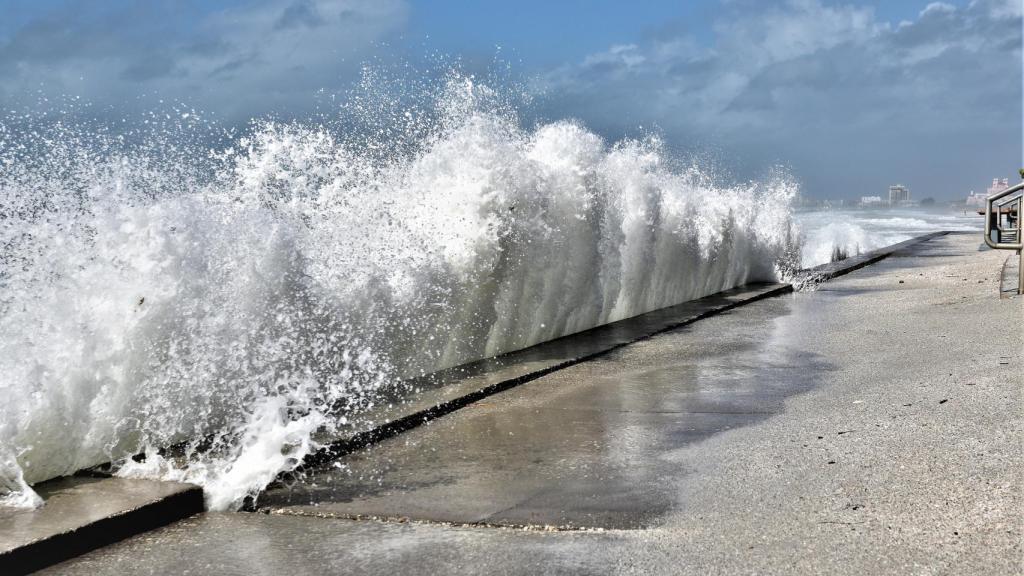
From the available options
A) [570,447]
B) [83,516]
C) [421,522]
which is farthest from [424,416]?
[83,516]

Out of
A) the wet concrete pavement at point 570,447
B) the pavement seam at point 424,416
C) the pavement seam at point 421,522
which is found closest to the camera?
the pavement seam at point 421,522

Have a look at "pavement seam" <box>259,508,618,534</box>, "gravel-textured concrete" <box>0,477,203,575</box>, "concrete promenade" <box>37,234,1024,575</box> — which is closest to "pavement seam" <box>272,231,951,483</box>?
"concrete promenade" <box>37,234,1024,575</box>

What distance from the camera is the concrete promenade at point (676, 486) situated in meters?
3.28

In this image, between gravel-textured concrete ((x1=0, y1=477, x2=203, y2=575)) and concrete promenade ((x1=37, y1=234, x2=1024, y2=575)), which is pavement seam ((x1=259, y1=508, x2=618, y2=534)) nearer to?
concrete promenade ((x1=37, y1=234, x2=1024, y2=575))

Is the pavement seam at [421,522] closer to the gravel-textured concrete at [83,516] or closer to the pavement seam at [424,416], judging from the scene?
the pavement seam at [424,416]

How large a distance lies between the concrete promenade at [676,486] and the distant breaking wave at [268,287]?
55 cm

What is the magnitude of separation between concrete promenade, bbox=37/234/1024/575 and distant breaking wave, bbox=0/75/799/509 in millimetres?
547

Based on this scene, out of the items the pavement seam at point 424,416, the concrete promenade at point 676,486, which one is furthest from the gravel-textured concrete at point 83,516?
the pavement seam at point 424,416

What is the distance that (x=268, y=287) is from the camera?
18.4ft

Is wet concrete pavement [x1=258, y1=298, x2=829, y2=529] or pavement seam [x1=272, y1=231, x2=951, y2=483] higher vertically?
pavement seam [x1=272, y1=231, x2=951, y2=483]

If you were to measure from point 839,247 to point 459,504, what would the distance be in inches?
914

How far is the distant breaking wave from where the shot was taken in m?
4.44

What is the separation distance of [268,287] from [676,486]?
8.83 feet

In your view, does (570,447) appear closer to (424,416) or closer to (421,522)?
(424,416)
